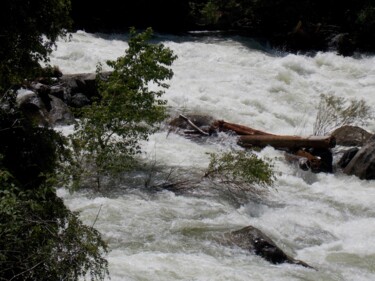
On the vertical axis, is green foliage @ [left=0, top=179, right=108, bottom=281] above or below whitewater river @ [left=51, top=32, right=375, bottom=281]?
above

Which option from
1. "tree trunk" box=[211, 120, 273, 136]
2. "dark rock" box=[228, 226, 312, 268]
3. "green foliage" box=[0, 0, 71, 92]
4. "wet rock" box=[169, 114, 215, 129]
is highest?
"green foliage" box=[0, 0, 71, 92]

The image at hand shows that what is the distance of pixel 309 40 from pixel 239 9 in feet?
14.2

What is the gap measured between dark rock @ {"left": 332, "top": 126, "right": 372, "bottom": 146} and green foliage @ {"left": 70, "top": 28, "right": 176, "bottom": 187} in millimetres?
4516

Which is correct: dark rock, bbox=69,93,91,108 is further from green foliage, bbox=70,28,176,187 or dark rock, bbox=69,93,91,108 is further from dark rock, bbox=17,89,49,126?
green foliage, bbox=70,28,176,187

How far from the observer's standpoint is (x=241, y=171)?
9.45 metres

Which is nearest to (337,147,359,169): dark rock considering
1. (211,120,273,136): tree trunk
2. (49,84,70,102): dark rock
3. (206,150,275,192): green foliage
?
(211,120,273,136): tree trunk

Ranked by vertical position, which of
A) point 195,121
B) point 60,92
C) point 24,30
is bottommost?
point 195,121

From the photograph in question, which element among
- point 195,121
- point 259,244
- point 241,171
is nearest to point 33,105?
point 195,121

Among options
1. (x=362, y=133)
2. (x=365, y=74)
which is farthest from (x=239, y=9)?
(x=362, y=133)

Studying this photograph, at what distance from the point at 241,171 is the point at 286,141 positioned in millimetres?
2742

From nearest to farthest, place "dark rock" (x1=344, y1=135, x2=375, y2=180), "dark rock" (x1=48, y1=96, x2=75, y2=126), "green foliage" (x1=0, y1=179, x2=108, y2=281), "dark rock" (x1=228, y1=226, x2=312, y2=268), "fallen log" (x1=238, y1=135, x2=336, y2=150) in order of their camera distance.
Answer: "green foliage" (x1=0, y1=179, x2=108, y2=281) < "dark rock" (x1=228, y1=226, x2=312, y2=268) < "dark rock" (x1=344, y1=135, x2=375, y2=180) < "fallen log" (x1=238, y1=135, x2=336, y2=150) < "dark rock" (x1=48, y1=96, x2=75, y2=126)

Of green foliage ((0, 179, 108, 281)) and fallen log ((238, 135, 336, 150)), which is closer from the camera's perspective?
green foliage ((0, 179, 108, 281))

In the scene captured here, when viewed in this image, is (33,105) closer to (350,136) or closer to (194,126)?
(194,126)

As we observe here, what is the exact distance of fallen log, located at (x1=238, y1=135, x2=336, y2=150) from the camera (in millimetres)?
11467
